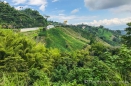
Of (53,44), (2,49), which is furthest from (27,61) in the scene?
(53,44)

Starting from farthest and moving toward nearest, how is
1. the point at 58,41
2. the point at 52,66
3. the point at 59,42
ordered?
the point at 58,41, the point at 59,42, the point at 52,66

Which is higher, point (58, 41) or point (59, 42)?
point (58, 41)

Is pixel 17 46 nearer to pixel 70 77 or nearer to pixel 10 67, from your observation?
pixel 10 67

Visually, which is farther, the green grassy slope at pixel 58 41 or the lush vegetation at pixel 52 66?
the green grassy slope at pixel 58 41

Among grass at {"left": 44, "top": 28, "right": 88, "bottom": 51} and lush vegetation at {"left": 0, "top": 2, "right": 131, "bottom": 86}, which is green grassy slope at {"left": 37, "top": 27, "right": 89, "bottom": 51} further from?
lush vegetation at {"left": 0, "top": 2, "right": 131, "bottom": 86}

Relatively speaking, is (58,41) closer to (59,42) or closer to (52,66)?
(59,42)

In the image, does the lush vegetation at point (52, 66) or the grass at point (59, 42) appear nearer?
the lush vegetation at point (52, 66)

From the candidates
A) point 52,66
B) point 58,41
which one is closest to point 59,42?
point 58,41

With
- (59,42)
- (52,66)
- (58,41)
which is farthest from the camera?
(58,41)

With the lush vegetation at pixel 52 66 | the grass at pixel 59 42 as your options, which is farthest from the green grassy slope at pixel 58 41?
the lush vegetation at pixel 52 66

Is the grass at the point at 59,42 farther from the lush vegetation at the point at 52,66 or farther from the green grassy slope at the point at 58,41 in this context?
the lush vegetation at the point at 52,66

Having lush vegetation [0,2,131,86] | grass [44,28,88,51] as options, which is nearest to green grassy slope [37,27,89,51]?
grass [44,28,88,51]
